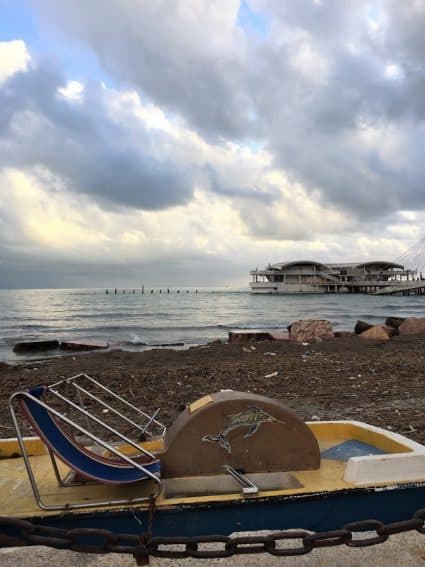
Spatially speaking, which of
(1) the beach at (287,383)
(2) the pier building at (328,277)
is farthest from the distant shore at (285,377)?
(2) the pier building at (328,277)

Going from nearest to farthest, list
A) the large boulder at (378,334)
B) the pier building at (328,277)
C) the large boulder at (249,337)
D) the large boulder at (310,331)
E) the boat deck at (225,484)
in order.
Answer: the boat deck at (225,484) < the large boulder at (378,334) < the large boulder at (310,331) < the large boulder at (249,337) < the pier building at (328,277)

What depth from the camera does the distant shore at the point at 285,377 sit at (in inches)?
307

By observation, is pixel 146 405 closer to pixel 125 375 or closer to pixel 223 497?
Result: pixel 125 375

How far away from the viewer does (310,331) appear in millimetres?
19641

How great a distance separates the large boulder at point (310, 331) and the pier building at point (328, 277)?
77939 millimetres

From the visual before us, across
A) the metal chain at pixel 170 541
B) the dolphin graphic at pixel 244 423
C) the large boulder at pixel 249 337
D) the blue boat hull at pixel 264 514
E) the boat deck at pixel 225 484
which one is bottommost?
the large boulder at pixel 249 337

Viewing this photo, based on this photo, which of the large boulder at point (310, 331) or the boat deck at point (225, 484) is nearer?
the boat deck at point (225, 484)

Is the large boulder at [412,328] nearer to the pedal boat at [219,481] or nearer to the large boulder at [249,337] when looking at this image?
the large boulder at [249,337]

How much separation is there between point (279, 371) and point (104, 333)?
19700mm

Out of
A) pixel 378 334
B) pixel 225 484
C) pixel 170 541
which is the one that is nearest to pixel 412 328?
A: pixel 378 334

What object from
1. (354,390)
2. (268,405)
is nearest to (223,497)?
(268,405)

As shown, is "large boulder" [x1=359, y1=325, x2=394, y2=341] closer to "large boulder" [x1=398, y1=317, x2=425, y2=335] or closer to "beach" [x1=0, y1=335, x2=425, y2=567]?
"large boulder" [x1=398, y1=317, x2=425, y2=335]

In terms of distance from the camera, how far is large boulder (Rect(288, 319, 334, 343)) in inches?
763

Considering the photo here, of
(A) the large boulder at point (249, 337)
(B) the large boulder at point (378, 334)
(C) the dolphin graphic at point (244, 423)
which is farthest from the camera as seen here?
(A) the large boulder at point (249, 337)
